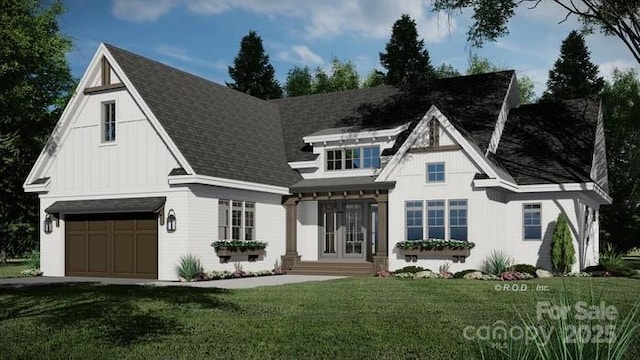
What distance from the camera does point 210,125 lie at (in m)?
27.5

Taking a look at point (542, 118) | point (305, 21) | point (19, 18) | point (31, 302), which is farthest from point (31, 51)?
point (542, 118)

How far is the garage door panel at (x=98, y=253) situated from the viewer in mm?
25984

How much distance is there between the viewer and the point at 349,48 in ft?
200

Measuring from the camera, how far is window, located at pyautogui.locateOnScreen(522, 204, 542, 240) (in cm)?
2594

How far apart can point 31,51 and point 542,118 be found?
76.1 feet

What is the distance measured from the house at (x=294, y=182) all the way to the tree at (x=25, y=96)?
689cm

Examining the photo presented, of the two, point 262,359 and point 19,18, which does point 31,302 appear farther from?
point 19,18

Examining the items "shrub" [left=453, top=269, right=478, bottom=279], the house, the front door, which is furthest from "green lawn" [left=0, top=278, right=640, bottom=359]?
the front door

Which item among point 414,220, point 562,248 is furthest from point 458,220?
point 562,248

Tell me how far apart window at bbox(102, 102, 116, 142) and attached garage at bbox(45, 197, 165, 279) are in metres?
2.53

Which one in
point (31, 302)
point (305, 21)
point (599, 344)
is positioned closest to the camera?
point (599, 344)

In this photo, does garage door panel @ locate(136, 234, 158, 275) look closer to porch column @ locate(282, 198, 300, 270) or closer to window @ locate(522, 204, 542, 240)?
porch column @ locate(282, 198, 300, 270)

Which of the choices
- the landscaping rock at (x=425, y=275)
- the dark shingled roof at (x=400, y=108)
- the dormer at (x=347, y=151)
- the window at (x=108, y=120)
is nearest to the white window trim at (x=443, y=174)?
the dark shingled roof at (x=400, y=108)

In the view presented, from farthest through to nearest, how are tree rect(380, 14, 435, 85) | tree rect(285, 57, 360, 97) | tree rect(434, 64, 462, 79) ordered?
1. tree rect(434, 64, 462, 79)
2. tree rect(285, 57, 360, 97)
3. tree rect(380, 14, 435, 85)
